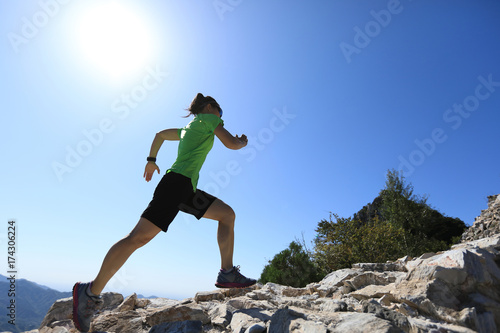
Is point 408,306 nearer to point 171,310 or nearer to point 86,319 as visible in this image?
point 171,310

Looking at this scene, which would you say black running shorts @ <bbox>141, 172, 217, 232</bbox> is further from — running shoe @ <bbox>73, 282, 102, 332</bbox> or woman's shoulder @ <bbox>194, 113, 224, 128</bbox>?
running shoe @ <bbox>73, 282, 102, 332</bbox>

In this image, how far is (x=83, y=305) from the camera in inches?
98.7

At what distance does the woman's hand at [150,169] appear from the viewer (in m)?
3.32

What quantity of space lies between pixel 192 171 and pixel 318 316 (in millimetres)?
1851

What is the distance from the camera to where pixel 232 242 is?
3.24m

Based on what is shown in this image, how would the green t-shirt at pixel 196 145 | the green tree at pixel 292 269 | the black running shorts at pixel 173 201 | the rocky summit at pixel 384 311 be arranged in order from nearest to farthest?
the rocky summit at pixel 384 311 → the black running shorts at pixel 173 201 → the green t-shirt at pixel 196 145 → the green tree at pixel 292 269

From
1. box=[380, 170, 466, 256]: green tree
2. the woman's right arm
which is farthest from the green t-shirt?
box=[380, 170, 466, 256]: green tree

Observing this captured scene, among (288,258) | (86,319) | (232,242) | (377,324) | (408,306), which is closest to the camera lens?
(377,324)

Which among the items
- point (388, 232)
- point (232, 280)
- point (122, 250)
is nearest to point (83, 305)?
point (122, 250)

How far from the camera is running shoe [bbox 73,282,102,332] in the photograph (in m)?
2.50

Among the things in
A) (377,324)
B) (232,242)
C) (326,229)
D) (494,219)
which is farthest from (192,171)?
(494,219)

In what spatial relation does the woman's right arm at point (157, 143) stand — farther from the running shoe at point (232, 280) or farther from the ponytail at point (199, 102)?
the running shoe at point (232, 280)

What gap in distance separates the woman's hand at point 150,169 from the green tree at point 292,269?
7285 mm

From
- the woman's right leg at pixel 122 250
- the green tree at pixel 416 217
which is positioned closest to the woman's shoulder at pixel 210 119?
the woman's right leg at pixel 122 250
